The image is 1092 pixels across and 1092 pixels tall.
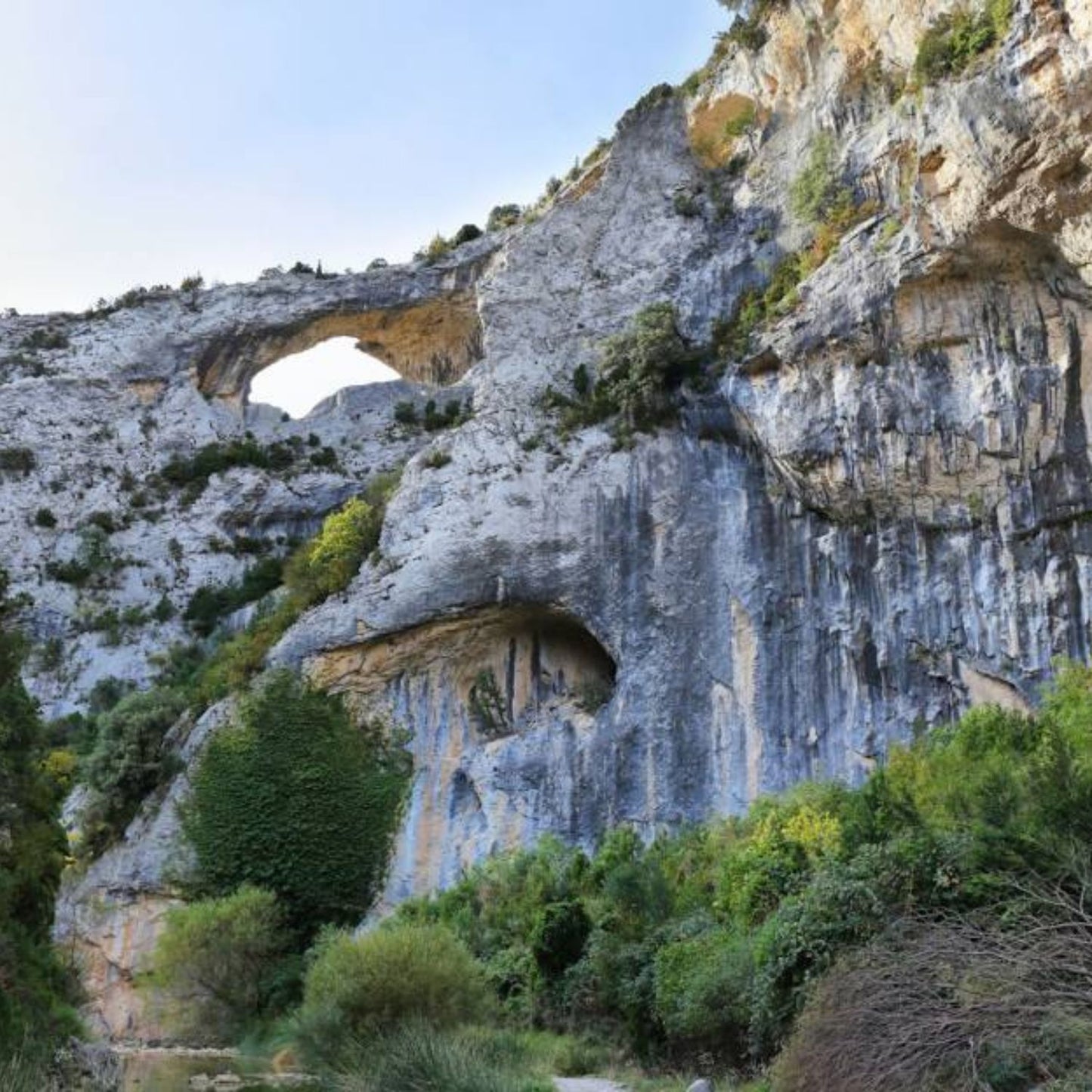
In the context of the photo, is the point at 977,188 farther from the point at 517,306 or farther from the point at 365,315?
the point at 365,315

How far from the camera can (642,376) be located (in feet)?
104

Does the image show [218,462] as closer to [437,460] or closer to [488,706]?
[437,460]

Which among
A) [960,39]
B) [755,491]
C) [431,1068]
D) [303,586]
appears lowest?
[431,1068]

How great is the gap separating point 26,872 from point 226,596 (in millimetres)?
25848

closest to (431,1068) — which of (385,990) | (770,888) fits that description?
(385,990)

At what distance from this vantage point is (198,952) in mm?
25812

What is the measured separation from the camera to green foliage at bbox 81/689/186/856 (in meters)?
31.5

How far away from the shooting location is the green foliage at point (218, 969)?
1013 inches

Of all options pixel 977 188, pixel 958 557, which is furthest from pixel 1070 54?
pixel 958 557

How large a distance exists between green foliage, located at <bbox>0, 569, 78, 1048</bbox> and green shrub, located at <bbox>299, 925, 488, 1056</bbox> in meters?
2.98

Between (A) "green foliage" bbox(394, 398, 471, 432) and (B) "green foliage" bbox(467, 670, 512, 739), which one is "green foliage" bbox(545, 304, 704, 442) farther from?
(A) "green foliage" bbox(394, 398, 471, 432)

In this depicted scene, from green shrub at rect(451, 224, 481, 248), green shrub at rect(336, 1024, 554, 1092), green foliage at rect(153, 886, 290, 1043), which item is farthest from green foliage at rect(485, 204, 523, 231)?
green shrub at rect(336, 1024, 554, 1092)

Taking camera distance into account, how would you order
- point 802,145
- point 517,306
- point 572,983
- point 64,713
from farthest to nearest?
1. point 64,713
2. point 517,306
3. point 802,145
4. point 572,983

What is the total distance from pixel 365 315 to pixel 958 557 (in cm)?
2501
